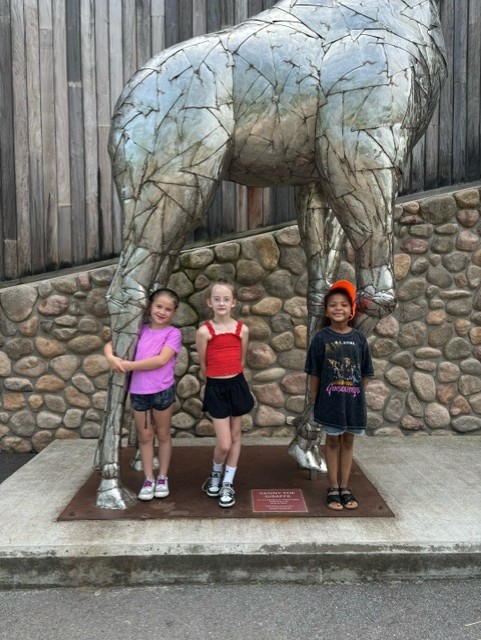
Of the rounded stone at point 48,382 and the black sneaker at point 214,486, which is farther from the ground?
the rounded stone at point 48,382

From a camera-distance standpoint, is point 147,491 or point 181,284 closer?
point 147,491

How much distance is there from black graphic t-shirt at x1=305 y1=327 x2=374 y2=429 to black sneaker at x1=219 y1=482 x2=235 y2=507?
0.56 m

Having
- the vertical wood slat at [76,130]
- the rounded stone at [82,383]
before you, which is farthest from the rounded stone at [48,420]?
the vertical wood slat at [76,130]

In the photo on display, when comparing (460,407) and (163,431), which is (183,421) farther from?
(460,407)

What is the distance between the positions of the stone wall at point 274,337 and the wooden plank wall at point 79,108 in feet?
1.08

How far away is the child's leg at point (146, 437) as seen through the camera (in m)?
2.75

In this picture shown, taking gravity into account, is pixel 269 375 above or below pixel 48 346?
below

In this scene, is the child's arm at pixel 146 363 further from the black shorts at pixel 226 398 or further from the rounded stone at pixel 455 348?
the rounded stone at pixel 455 348

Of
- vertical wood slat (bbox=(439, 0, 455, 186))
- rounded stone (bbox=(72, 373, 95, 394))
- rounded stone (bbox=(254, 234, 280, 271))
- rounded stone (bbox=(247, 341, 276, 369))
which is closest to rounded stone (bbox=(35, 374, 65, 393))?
rounded stone (bbox=(72, 373, 95, 394))

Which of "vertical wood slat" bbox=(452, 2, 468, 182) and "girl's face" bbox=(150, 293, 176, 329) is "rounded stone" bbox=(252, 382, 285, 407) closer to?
"girl's face" bbox=(150, 293, 176, 329)

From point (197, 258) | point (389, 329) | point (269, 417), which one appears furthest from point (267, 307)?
point (389, 329)

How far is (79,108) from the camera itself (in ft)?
14.3

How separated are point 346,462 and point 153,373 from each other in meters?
1.06

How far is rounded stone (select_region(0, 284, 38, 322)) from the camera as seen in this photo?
14.0ft
